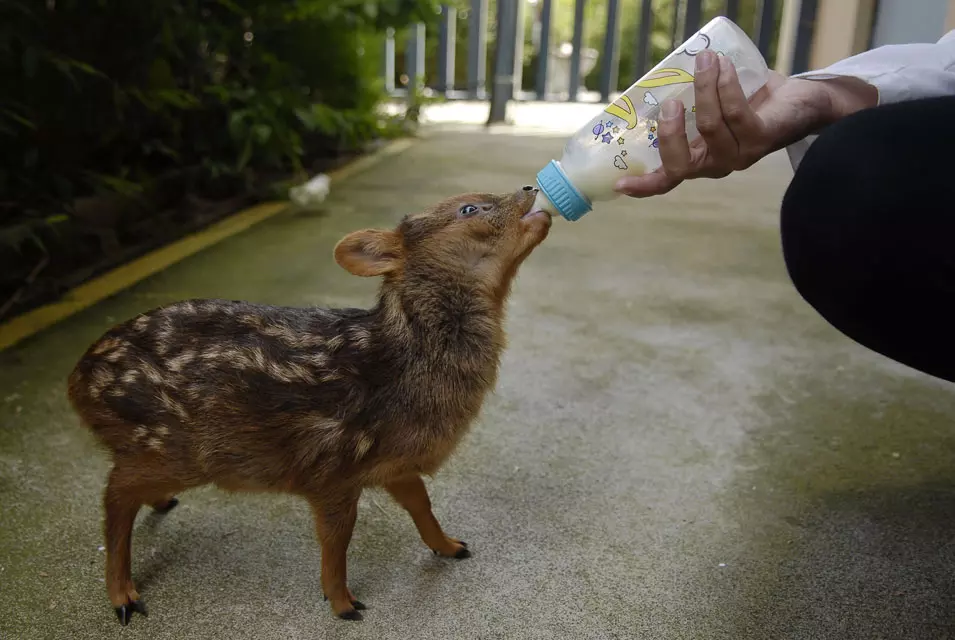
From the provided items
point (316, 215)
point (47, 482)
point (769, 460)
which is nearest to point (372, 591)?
point (47, 482)

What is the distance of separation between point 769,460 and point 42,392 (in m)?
2.26

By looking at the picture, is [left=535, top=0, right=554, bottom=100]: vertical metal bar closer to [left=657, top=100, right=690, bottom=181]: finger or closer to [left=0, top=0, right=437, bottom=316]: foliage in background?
[left=0, top=0, right=437, bottom=316]: foliage in background

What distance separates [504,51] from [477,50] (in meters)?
2.35

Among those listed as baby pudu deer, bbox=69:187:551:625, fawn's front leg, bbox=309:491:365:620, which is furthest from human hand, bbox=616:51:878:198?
fawn's front leg, bbox=309:491:365:620

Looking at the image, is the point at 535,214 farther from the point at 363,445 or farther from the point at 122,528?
the point at 122,528

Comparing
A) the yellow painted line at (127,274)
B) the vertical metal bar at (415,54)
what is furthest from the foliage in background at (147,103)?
the vertical metal bar at (415,54)

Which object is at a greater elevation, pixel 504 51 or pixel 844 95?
pixel 844 95

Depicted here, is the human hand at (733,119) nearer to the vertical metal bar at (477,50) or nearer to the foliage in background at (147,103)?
the foliage in background at (147,103)

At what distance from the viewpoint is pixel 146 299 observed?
339cm

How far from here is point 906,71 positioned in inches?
66.9

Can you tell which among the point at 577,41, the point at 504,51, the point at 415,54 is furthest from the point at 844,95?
the point at 577,41

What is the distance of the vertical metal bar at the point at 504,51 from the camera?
9.18 metres

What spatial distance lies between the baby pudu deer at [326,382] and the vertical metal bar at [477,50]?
10.2 metres

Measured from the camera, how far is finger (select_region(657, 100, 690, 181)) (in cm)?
156
